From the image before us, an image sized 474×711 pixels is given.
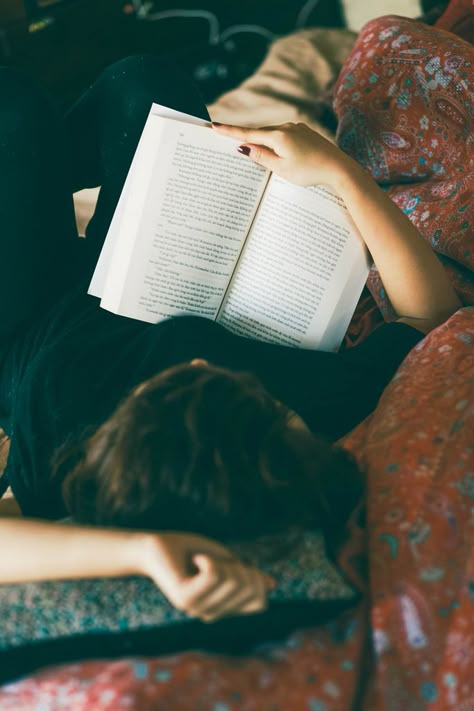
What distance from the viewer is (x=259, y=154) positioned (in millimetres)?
788

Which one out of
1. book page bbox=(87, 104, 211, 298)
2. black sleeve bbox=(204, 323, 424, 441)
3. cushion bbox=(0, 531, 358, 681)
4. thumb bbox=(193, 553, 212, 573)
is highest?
book page bbox=(87, 104, 211, 298)

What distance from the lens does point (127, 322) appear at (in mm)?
876

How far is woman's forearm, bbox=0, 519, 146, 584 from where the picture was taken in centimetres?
54

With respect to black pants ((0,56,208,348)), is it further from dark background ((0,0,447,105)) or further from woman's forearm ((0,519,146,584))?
dark background ((0,0,447,105))

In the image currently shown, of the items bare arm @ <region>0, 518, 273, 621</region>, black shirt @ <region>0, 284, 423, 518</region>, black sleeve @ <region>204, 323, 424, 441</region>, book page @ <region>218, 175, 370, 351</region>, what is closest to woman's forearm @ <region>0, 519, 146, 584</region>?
bare arm @ <region>0, 518, 273, 621</region>

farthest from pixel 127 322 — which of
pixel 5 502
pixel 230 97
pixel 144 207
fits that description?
pixel 230 97

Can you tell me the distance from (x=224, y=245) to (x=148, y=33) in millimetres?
1303

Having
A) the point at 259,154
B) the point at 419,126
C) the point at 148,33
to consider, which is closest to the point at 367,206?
the point at 259,154

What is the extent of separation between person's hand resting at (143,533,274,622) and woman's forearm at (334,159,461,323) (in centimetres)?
45

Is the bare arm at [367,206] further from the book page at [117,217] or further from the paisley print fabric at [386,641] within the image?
the paisley print fabric at [386,641]

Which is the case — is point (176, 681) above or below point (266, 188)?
below

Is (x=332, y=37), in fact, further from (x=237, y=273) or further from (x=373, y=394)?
(x=373, y=394)

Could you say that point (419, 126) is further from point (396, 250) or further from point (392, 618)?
point (392, 618)

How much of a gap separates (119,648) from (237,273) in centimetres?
48
